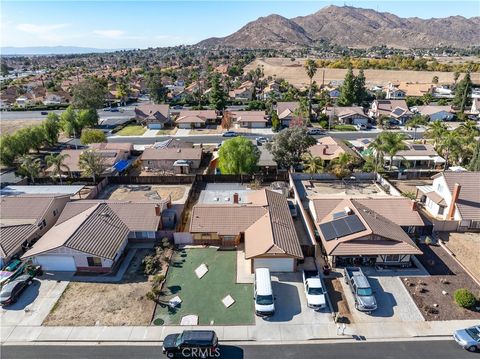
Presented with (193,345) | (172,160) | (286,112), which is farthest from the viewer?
(286,112)

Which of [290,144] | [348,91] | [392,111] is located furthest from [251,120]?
[392,111]

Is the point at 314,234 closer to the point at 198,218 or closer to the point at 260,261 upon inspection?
the point at 260,261

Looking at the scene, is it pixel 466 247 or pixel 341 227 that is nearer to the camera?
pixel 341 227

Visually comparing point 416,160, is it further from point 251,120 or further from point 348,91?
point 348,91

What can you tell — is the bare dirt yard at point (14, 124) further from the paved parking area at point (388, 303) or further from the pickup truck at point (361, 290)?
the paved parking area at point (388, 303)

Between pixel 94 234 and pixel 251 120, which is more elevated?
pixel 251 120

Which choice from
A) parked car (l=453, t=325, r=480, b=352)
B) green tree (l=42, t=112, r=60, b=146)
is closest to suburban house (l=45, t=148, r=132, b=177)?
green tree (l=42, t=112, r=60, b=146)

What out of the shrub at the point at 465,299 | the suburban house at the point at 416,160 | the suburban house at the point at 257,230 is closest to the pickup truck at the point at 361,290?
the suburban house at the point at 257,230

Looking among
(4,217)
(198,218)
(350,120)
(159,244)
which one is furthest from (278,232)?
(350,120)
